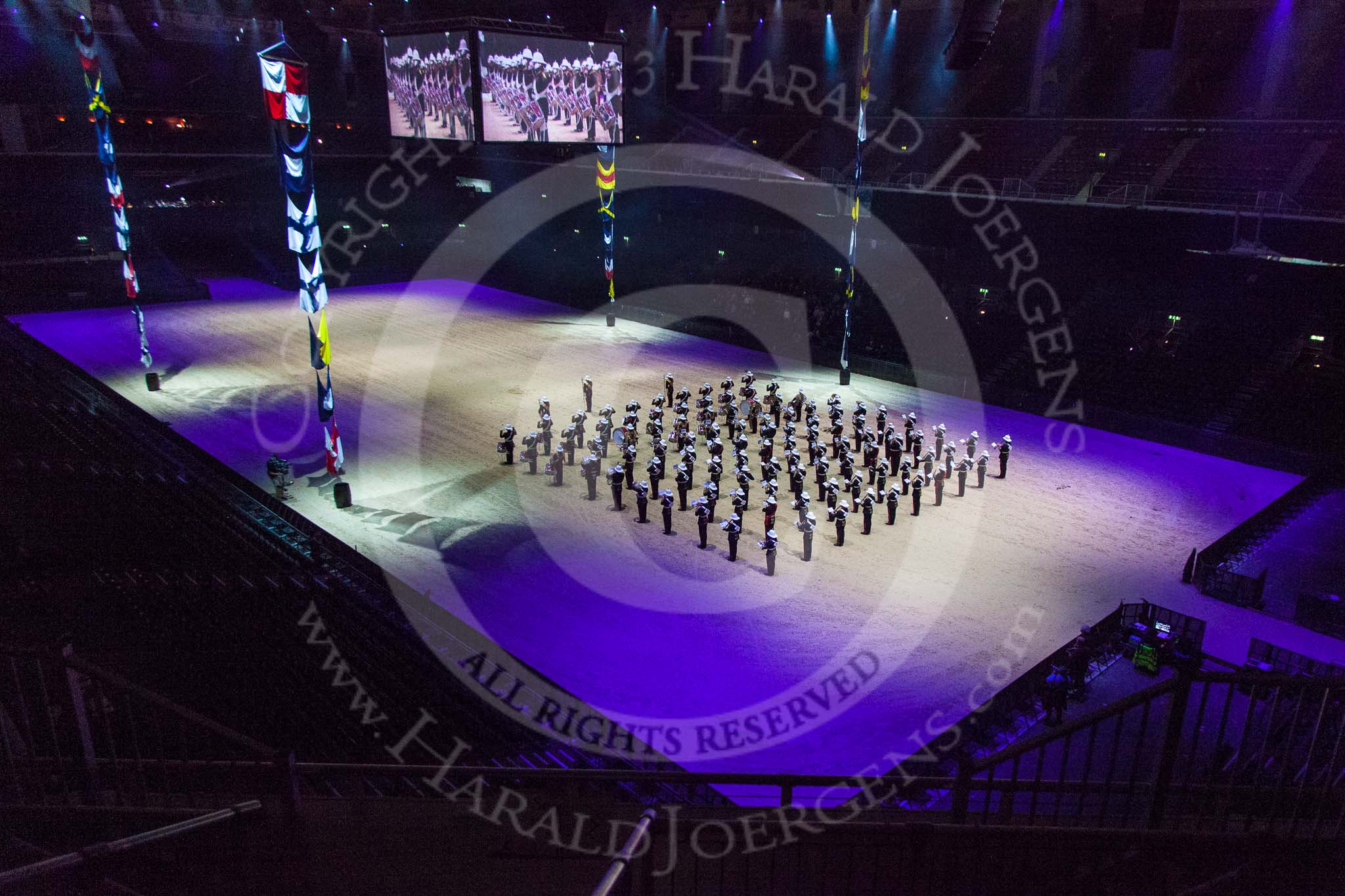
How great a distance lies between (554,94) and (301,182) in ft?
38.9

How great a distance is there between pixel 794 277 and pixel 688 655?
73.6ft

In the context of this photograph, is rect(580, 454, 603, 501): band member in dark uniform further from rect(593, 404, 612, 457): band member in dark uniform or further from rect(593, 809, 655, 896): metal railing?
rect(593, 809, 655, 896): metal railing

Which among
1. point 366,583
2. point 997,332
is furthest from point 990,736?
point 997,332

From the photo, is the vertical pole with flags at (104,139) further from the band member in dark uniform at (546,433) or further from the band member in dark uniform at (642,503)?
the band member in dark uniform at (642,503)

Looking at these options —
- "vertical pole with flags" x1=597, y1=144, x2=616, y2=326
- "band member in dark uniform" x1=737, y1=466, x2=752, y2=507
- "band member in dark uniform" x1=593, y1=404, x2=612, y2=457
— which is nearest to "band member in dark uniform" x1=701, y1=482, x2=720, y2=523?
"band member in dark uniform" x1=737, y1=466, x2=752, y2=507

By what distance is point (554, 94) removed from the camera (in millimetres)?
23859

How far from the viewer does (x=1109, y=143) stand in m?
25.5

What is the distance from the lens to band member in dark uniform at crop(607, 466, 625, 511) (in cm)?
1462

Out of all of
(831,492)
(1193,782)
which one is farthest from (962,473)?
(1193,782)

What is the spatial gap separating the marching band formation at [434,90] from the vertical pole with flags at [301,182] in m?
9.05

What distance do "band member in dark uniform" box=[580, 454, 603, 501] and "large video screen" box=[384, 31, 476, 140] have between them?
11649 mm

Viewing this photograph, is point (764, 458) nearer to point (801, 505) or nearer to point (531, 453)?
point (801, 505)

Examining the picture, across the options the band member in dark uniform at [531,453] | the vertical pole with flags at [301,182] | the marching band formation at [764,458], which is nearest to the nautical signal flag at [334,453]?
the vertical pole with flags at [301,182]

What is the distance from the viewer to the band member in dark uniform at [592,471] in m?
15.2
